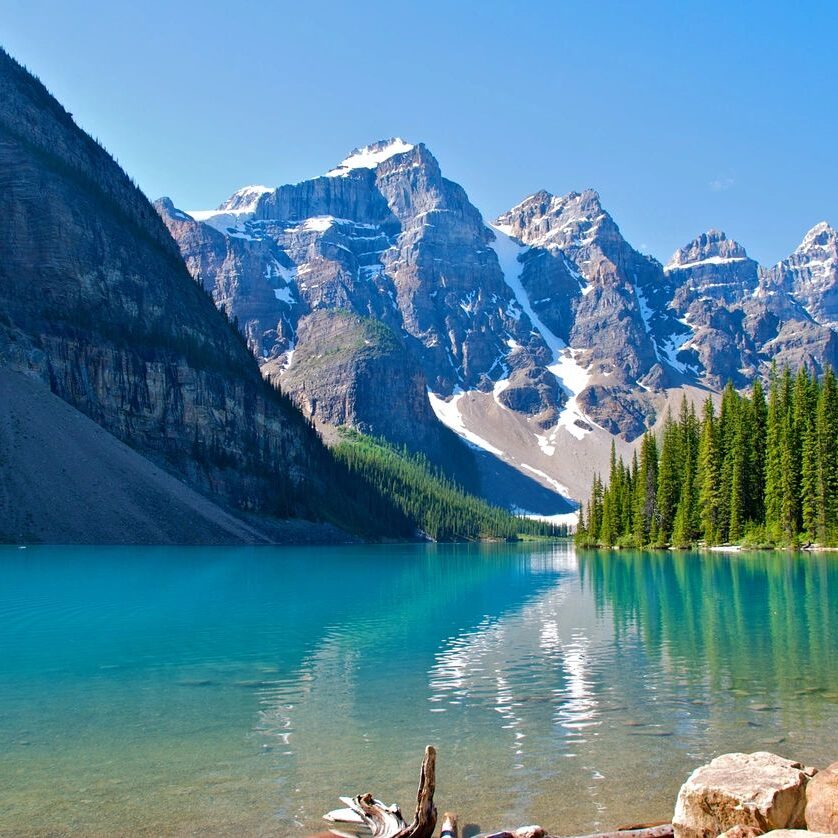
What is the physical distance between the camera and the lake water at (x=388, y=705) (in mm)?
12164

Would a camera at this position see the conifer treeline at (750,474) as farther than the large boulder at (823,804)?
Yes

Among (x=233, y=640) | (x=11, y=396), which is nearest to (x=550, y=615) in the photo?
(x=233, y=640)

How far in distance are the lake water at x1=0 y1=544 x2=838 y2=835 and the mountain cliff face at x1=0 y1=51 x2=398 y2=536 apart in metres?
91.6

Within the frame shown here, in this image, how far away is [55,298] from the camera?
136 m

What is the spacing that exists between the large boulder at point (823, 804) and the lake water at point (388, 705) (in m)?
3.03

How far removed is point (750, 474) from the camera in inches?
3314

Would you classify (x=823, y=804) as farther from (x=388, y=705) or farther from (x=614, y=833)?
(x=388, y=705)

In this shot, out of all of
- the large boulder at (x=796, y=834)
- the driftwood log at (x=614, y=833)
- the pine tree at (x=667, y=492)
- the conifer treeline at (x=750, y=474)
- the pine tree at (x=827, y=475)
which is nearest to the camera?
the large boulder at (x=796, y=834)

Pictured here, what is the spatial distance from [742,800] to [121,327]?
488 feet

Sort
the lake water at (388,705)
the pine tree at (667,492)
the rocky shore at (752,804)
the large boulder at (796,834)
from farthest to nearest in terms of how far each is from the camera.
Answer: the pine tree at (667,492) → the lake water at (388,705) → the rocky shore at (752,804) → the large boulder at (796,834)

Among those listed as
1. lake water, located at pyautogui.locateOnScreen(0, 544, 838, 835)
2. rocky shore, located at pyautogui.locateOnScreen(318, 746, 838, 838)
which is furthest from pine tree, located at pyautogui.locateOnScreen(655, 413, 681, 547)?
rocky shore, located at pyautogui.locateOnScreen(318, 746, 838, 838)

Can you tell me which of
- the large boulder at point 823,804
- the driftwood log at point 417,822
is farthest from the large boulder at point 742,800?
the driftwood log at point 417,822

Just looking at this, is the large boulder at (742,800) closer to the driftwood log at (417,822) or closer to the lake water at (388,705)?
the driftwood log at (417,822)

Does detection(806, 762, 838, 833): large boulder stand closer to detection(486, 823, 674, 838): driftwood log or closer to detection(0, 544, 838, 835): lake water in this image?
detection(486, 823, 674, 838): driftwood log
